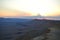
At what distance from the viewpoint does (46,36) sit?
1.20 m

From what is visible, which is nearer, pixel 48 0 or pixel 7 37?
pixel 7 37

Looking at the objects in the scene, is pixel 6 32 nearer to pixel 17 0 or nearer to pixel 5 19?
pixel 5 19

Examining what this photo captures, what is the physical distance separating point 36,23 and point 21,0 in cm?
34

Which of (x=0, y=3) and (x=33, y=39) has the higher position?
(x=0, y=3)

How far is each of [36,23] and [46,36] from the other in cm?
19

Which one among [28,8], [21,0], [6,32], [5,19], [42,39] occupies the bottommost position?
[42,39]

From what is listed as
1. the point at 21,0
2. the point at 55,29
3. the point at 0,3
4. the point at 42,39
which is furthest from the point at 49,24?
the point at 0,3

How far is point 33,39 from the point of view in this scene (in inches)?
46.5

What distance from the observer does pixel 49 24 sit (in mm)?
1227

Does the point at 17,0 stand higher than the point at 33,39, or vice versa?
the point at 17,0

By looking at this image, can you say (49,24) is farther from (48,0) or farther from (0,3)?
(0,3)

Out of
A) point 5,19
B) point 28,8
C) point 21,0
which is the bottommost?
point 5,19

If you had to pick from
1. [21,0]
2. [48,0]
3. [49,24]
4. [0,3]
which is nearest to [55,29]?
[49,24]

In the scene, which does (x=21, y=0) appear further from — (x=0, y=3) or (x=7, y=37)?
(x=7, y=37)
